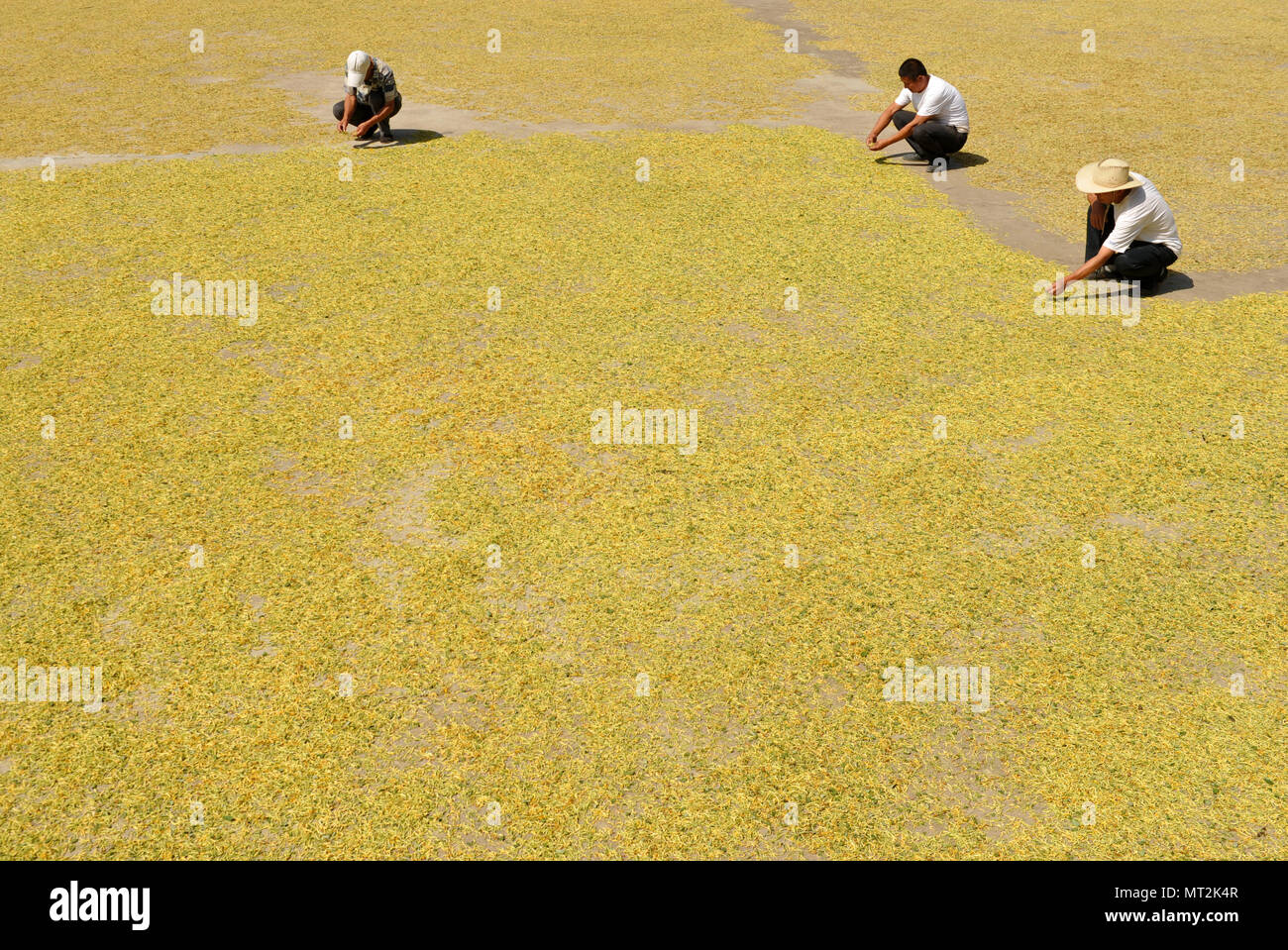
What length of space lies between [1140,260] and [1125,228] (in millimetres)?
335

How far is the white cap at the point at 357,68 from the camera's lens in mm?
10344

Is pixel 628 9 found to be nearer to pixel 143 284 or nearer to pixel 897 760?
pixel 143 284

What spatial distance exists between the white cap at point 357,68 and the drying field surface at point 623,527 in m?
1.49

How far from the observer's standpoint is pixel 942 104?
32.4 feet

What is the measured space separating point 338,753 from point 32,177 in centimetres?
870

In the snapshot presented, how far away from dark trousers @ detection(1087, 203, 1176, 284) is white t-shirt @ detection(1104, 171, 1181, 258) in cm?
6

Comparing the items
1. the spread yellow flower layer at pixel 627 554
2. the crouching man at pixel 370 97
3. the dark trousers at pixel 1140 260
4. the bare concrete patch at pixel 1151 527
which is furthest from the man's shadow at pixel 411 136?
the bare concrete patch at pixel 1151 527

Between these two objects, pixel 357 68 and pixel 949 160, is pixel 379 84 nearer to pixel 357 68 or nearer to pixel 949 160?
pixel 357 68

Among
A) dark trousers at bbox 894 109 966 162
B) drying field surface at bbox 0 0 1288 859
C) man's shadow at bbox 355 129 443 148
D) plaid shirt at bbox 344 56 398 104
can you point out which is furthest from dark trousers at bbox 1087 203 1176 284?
plaid shirt at bbox 344 56 398 104

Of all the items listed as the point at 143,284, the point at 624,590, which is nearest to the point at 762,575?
the point at 624,590

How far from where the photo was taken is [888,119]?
1027 cm

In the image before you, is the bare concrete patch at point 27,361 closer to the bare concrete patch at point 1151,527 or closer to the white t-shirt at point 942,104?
the bare concrete patch at point 1151,527

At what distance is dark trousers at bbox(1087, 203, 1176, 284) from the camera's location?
7.20 m
